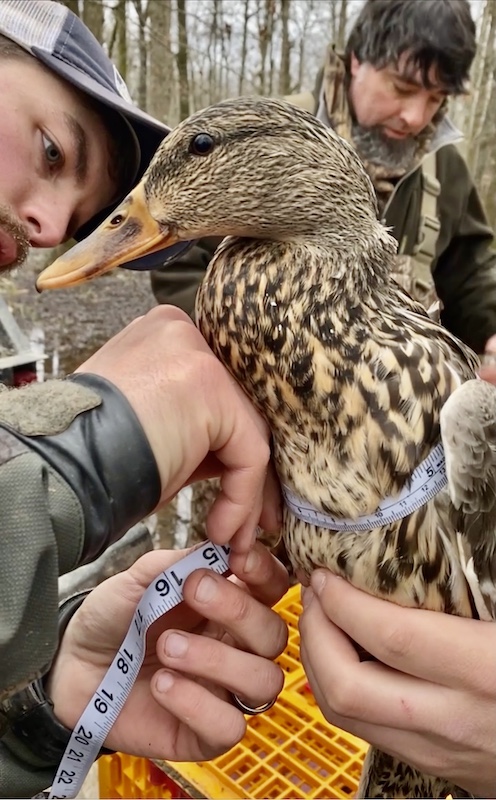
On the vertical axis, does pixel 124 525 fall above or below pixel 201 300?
below

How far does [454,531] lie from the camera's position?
112 centimetres

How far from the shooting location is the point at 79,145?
6.03 ft

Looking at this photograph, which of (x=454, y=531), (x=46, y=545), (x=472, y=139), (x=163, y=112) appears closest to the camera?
(x=46, y=545)

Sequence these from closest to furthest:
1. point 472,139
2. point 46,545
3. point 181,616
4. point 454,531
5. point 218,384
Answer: point 46,545 < point 218,384 < point 454,531 < point 181,616 < point 472,139

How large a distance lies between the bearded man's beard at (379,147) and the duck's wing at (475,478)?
181cm

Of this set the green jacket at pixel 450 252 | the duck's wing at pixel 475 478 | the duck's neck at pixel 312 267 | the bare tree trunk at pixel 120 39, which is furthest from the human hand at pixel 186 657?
the bare tree trunk at pixel 120 39

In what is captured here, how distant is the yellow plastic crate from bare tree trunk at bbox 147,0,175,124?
28.8 ft

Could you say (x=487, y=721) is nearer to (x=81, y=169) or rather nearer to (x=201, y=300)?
(x=201, y=300)

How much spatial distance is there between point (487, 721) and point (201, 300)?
0.83 metres

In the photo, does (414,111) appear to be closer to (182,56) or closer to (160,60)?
(182,56)

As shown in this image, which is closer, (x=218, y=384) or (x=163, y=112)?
(x=218, y=384)

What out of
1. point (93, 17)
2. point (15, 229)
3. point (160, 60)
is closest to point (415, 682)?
point (15, 229)

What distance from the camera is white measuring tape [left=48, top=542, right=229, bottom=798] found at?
1199 millimetres

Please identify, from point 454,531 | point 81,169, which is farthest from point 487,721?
point 81,169
